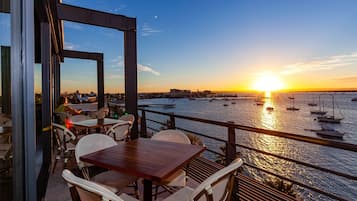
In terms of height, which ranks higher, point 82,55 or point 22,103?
point 82,55

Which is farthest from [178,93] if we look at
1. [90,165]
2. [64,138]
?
[90,165]

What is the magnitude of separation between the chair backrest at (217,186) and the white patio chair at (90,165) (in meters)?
0.92

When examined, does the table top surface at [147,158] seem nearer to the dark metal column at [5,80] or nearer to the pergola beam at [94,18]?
the dark metal column at [5,80]

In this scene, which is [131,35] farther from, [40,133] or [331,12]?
[331,12]

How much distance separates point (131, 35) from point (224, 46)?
5.26m

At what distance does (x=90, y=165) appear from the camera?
1874 mm

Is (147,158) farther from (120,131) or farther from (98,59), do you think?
(98,59)

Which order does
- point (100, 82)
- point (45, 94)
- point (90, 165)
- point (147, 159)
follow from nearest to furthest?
point (147, 159) → point (90, 165) → point (45, 94) → point (100, 82)

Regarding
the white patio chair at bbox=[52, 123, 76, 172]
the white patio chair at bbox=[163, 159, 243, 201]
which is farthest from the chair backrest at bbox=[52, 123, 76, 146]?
the white patio chair at bbox=[163, 159, 243, 201]

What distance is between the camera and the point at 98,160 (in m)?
1.57

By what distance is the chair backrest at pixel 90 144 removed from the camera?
184 centimetres

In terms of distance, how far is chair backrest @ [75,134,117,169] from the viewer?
184 cm

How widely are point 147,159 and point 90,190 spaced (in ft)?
2.14

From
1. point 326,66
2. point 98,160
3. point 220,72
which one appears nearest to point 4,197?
point 98,160
